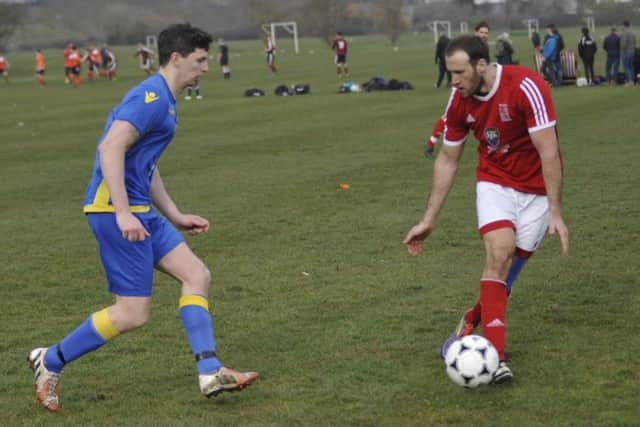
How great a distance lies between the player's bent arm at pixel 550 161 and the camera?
20.7 feet

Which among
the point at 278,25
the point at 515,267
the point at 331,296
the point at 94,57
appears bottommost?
the point at 278,25

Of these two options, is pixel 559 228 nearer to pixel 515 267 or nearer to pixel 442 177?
pixel 515 267

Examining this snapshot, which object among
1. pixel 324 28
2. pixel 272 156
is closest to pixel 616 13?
pixel 324 28

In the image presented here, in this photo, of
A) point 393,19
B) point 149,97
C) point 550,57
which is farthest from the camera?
point 393,19

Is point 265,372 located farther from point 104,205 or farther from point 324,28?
point 324,28

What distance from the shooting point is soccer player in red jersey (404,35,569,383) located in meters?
6.32

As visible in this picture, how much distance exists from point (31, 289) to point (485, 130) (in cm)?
491

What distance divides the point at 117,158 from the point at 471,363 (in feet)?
7.37

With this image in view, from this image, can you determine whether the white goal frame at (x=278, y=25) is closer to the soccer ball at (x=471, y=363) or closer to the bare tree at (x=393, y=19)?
the bare tree at (x=393, y=19)

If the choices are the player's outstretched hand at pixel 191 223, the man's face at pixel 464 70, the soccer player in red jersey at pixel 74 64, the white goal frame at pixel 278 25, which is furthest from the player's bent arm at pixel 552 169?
the white goal frame at pixel 278 25

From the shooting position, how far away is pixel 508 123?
Result: 6473mm

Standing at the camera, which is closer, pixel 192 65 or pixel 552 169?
pixel 192 65

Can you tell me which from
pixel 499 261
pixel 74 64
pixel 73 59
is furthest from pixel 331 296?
pixel 74 64

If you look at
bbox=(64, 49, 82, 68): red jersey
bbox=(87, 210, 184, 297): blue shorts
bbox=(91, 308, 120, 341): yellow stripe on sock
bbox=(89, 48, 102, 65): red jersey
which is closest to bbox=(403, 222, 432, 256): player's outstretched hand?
bbox=(87, 210, 184, 297): blue shorts
